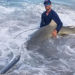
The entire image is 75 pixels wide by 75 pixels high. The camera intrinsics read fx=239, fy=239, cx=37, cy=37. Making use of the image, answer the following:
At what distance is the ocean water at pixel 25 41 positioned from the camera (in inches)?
199

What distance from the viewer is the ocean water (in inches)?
199

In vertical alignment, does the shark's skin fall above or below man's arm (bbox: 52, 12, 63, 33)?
below

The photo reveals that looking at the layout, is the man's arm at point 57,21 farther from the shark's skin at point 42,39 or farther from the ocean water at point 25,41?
the ocean water at point 25,41

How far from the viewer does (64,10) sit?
10.2 meters

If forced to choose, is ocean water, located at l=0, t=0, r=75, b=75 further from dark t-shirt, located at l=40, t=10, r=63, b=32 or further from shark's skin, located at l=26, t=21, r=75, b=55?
dark t-shirt, located at l=40, t=10, r=63, b=32

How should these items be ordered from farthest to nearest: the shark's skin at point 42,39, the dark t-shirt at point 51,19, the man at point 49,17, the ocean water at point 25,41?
the dark t-shirt at point 51,19 → the man at point 49,17 → the shark's skin at point 42,39 → the ocean water at point 25,41

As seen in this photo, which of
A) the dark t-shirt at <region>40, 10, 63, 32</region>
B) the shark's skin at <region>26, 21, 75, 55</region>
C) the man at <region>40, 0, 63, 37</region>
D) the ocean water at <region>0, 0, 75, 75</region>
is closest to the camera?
the ocean water at <region>0, 0, 75, 75</region>

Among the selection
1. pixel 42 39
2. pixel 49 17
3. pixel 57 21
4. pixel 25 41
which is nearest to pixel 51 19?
pixel 49 17

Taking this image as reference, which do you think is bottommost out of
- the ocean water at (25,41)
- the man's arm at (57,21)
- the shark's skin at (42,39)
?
the ocean water at (25,41)

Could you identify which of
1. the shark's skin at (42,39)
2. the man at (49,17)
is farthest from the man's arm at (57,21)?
the shark's skin at (42,39)

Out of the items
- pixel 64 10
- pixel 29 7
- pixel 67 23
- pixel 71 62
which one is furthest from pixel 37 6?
pixel 71 62

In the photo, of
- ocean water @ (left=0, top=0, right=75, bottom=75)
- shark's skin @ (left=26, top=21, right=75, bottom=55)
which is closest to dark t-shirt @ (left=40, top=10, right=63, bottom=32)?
shark's skin @ (left=26, top=21, right=75, bottom=55)

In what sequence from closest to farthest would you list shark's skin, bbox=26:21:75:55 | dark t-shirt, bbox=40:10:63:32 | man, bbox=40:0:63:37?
shark's skin, bbox=26:21:75:55, man, bbox=40:0:63:37, dark t-shirt, bbox=40:10:63:32

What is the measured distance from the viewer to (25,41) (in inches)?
251
